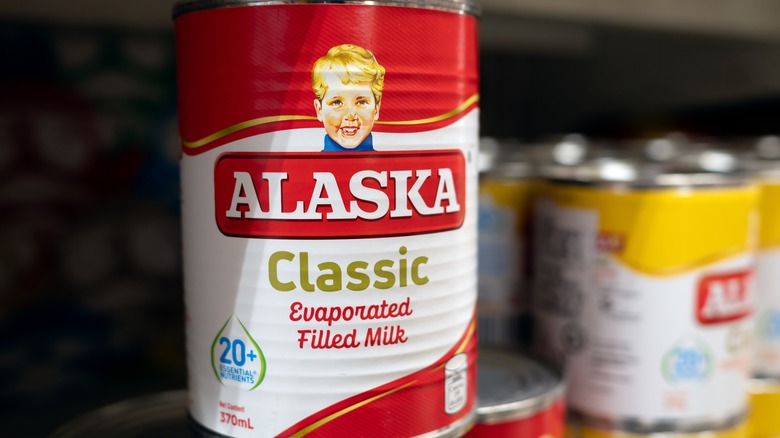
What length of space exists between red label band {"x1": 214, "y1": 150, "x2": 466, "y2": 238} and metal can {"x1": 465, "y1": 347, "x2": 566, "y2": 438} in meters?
0.25

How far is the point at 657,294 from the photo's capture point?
84 centimetres

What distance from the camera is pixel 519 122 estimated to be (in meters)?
1.92

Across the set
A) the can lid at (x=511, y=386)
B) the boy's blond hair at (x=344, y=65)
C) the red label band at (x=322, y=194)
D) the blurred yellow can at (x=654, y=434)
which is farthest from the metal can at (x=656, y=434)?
the boy's blond hair at (x=344, y=65)

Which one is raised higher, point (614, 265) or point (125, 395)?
point (614, 265)

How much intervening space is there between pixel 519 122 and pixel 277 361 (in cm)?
143

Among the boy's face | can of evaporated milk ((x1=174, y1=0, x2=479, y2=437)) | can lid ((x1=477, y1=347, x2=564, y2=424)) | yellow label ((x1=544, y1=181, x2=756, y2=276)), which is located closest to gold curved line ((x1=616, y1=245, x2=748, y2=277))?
yellow label ((x1=544, y1=181, x2=756, y2=276))

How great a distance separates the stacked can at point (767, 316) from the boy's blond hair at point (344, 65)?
69cm

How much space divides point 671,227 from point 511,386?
256 millimetres

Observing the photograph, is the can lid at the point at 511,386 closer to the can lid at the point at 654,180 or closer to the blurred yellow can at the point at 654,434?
the blurred yellow can at the point at 654,434

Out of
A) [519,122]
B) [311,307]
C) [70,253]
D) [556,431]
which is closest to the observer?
[311,307]

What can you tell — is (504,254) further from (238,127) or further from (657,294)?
(238,127)

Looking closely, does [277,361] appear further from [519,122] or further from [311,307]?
[519,122]

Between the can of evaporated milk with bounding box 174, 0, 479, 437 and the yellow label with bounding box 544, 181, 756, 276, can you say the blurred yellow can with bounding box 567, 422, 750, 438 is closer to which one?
the yellow label with bounding box 544, 181, 756, 276

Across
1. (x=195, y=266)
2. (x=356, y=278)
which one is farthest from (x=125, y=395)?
(x=356, y=278)
